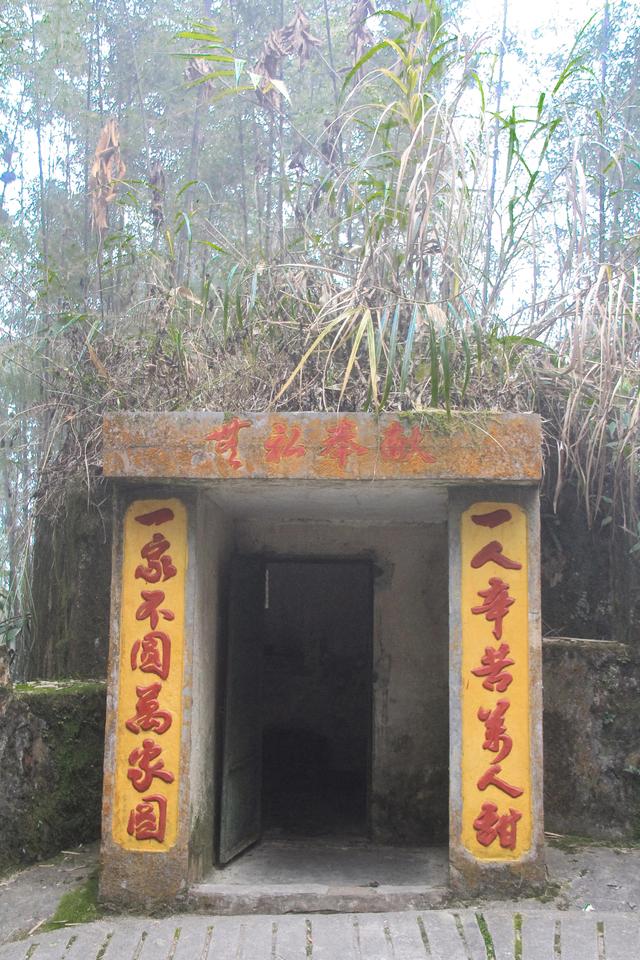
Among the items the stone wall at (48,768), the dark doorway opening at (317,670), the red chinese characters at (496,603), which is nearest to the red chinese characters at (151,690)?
the stone wall at (48,768)

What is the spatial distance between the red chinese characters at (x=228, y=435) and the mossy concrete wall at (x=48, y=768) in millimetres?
1518

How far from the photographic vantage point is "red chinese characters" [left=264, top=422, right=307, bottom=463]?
3363 millimetres

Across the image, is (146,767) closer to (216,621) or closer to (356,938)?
(216,621)

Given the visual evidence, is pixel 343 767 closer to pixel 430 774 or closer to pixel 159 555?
pixel 430 774

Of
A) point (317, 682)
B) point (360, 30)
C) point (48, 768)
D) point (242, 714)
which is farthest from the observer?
point (317, 682)

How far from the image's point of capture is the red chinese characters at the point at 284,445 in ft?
11.0

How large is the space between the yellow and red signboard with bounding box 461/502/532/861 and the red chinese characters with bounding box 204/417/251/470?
36.7 inches

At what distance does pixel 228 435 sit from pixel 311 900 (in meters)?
1.74

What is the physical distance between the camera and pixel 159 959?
9.80 feet

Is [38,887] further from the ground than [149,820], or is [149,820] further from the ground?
[149,820]

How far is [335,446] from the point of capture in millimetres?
3361

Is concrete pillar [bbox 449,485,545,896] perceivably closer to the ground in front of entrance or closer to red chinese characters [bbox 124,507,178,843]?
the ground in front of entrance

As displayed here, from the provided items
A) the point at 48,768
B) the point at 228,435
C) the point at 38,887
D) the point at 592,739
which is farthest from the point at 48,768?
the point at 592,739

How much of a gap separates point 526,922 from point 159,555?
187 cm
